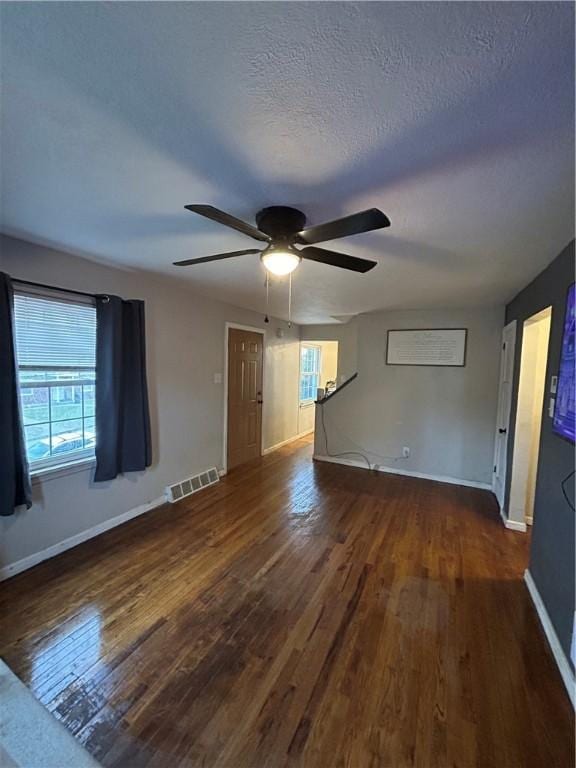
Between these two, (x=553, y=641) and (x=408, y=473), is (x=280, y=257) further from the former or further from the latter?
(x=408, y=473)

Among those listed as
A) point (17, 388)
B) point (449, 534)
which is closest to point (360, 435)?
point (449, 534)

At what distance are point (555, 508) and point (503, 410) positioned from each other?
1979mm

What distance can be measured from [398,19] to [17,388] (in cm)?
268

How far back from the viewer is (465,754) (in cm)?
133

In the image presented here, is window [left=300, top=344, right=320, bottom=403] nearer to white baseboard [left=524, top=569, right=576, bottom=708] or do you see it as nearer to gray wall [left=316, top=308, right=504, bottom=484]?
gray wall [left=316, top=308, right=504, bottom=484]

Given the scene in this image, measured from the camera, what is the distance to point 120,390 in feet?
9.77

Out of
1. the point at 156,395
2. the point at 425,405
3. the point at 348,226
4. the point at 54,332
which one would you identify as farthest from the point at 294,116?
the point at 425,405

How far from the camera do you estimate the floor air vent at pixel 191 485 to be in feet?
12.0

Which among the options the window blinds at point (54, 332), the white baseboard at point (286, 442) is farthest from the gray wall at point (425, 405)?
the window blinds at point (54, 332)

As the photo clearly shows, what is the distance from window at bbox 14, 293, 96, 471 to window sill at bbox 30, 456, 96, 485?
38 millimetres

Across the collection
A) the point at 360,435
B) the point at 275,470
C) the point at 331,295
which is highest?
the point at 331,295

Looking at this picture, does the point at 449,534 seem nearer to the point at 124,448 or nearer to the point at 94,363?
the point at 124,448

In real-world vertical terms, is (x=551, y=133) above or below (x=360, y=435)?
above

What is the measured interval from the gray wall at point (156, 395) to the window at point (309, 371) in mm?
1714
